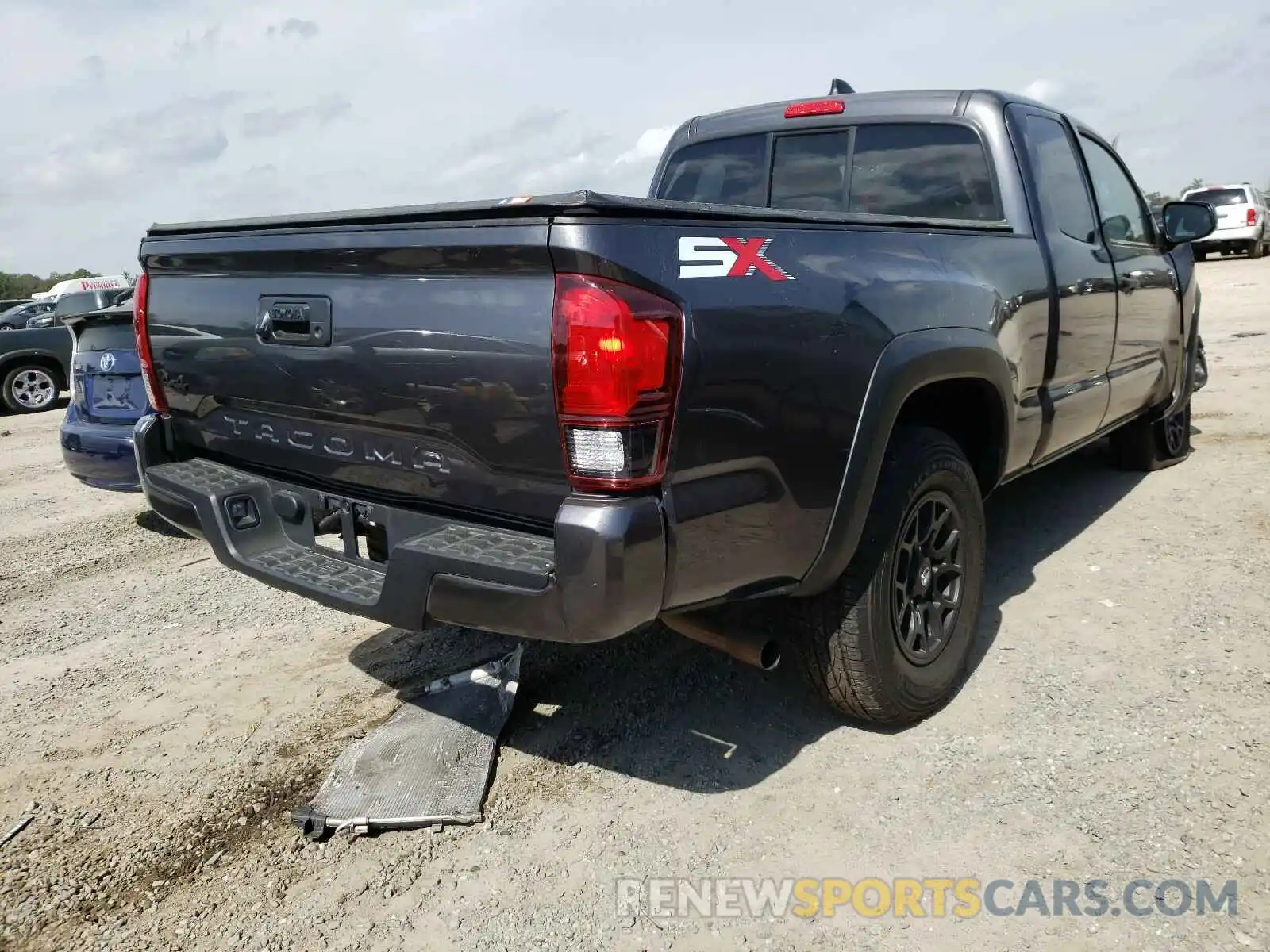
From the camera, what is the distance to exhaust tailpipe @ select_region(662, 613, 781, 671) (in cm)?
264

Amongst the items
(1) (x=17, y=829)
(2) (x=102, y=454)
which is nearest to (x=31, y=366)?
(2) (x=102, y=454)

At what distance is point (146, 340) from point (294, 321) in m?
0.90

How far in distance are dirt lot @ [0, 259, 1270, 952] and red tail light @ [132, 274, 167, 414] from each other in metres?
1.09

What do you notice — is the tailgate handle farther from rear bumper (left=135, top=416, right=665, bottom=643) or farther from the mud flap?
the mud flap

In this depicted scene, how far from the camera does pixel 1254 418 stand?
22.7 ft

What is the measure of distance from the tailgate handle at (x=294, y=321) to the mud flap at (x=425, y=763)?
1.26 metres

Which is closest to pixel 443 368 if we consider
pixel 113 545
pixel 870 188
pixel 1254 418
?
pixel 870 188

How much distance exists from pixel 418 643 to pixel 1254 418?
615 cm

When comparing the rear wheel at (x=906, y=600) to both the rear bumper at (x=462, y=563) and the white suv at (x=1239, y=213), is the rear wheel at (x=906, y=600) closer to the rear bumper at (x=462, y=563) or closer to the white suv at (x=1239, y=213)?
the rear bumper at (x=462, y=563)

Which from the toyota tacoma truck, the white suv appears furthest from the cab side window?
the white suv

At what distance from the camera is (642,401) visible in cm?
→ 205

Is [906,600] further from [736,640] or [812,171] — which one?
[812,171]

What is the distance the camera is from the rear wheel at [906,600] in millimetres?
2777

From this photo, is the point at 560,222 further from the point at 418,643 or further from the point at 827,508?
the point at 418,643
